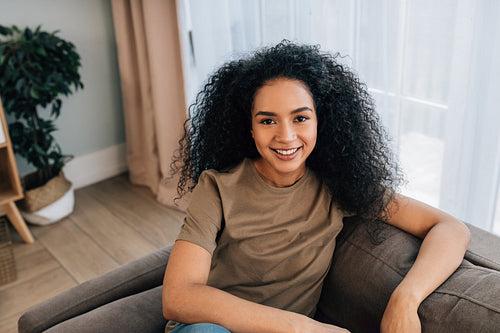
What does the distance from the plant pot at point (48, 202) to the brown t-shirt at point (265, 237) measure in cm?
164

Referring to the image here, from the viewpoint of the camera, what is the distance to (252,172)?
1276 millimetres

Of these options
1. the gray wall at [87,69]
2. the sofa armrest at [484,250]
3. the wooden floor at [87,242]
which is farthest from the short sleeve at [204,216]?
the gray wall at [87,69]

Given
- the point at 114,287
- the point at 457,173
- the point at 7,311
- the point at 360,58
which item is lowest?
the point at 7,311

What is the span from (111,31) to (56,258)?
54.7 inches

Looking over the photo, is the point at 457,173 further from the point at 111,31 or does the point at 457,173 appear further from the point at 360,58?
the point at 111,31

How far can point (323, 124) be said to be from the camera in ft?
4.20

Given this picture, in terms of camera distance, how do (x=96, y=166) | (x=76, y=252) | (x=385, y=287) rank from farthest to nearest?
(x=96, y=166), (x=76, y=252), (x=385, y=287)

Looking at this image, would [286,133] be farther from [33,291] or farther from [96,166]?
[96,166]

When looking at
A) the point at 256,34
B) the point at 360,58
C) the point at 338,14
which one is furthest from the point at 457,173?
the point at 256,34

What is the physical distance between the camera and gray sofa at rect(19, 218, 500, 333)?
1058 millimetres

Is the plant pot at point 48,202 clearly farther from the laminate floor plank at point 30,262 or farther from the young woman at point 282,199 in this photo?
the young woman at point 282,199

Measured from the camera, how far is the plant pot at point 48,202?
2.56m

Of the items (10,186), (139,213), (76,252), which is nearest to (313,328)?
→ (76,252)

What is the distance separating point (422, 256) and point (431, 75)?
74cm
